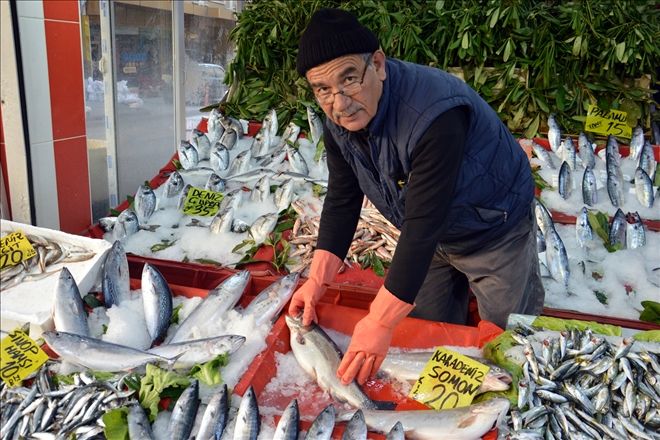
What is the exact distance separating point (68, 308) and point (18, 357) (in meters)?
0.28

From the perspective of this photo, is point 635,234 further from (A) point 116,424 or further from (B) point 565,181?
(A) point 116,424

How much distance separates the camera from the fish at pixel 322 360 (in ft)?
6.96

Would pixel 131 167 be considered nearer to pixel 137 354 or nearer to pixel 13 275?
pixel 13 275

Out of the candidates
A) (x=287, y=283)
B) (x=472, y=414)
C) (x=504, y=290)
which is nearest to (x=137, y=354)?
(x=287, y=283)

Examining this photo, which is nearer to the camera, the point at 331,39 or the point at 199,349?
the point at 331,39

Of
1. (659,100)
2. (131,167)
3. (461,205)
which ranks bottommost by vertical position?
(131,167)

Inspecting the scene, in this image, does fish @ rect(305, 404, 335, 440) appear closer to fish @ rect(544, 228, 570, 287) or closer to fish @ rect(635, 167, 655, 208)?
fish @ rect(544, 228, 570, 287)

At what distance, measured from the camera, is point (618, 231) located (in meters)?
3.77

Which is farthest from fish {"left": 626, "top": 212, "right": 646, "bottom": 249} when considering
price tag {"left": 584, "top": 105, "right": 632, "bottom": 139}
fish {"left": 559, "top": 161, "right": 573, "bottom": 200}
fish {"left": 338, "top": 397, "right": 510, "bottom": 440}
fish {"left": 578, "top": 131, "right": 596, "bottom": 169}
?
fish {"left": 338, "top": 397, "right": 510, "bottom": 440}

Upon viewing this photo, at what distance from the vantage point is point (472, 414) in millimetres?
1898

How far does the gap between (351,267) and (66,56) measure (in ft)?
7.17

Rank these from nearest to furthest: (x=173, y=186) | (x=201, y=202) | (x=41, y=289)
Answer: (x=41, y=289), (x=201, y=202), (x=173, y=186)

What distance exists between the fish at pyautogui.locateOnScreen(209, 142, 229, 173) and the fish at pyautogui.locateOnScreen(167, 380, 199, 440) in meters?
2.96

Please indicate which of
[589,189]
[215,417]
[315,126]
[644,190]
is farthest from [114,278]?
[644,190]
